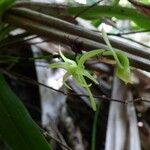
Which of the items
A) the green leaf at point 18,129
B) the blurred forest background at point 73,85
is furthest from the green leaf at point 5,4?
the green leaf at point 18,129

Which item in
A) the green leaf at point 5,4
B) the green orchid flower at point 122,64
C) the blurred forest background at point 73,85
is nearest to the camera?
the green orchid flower at point 122,64

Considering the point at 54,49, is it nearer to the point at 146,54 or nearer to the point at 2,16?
the point at 2,16

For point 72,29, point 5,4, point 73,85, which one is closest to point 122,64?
point 72,29

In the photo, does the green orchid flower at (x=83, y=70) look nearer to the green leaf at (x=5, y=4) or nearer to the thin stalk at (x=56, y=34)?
the thin stalk at (x=56, y=34)

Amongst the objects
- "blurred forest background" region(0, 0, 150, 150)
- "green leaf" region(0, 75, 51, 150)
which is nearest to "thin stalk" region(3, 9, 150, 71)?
"blurred forest background" region(0, 0, 150, 150)

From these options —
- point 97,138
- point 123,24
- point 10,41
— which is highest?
point 10,41

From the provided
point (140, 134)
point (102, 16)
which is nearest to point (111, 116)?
point (140, 134)

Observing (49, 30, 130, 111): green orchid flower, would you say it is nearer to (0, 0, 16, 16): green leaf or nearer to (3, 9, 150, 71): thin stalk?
(3, 9, 150, 71): thin stalk

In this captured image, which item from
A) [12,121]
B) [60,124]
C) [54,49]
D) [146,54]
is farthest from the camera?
[54,49]

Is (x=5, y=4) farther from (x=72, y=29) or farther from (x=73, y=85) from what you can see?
(x=73, y=85)
